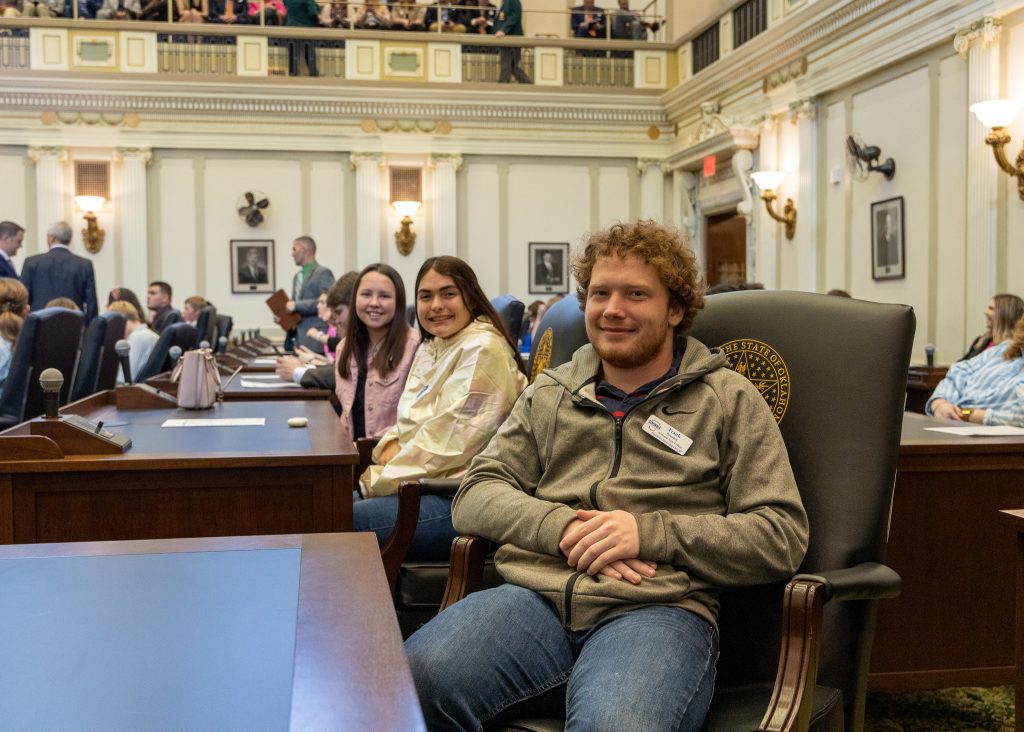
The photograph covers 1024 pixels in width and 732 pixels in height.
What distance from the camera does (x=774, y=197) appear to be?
975cm

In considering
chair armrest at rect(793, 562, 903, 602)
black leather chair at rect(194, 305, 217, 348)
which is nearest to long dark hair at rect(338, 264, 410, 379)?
chair armrest at rect(793, 562, 903, 602)

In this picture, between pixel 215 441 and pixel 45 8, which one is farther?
pixel 45 8

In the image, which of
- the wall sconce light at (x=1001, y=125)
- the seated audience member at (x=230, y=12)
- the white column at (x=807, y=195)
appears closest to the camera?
the wall sconce light at (x=1001, y=125)

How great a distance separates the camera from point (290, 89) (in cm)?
1198

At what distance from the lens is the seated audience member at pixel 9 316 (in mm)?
4527

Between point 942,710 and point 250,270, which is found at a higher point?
point 250,270

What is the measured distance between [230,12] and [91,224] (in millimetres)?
3012

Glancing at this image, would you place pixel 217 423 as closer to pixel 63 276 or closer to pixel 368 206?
pixel 63 276

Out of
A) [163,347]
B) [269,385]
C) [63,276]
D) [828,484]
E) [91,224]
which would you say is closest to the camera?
[828,484]

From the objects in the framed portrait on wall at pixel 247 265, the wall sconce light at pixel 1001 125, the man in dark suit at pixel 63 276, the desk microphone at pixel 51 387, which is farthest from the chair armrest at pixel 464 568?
the framed portrait on wall at pixel 247 265

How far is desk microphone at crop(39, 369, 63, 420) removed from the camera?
2342 mm

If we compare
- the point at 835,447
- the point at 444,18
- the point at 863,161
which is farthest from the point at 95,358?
the point at 444,18

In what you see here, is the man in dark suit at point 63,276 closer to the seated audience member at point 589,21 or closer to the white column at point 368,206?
the white column at point 368,206

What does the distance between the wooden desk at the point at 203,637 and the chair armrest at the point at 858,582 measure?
2.18ft
